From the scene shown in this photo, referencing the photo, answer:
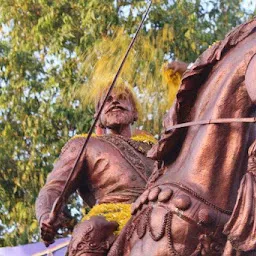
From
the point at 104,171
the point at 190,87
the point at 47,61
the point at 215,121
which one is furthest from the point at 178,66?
the point at 47,61

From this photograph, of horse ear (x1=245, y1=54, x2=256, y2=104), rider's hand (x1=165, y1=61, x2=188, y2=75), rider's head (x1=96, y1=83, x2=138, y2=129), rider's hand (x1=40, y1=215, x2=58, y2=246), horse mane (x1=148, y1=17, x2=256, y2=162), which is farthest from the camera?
rider's head (x1=96, y1=83, x2=138, y2=129)

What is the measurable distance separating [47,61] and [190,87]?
9525 mm

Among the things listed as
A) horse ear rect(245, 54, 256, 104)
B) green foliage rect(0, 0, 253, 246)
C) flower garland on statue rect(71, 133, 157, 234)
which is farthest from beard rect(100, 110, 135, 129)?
green foliage rect(0, 0, 253, 246)

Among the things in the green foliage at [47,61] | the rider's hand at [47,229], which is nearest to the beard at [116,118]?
the rider's hand at [47,229]

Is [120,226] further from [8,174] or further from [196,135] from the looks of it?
[8,174]

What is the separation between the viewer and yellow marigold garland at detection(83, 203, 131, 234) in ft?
22.9

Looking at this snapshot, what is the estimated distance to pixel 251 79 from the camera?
576cm

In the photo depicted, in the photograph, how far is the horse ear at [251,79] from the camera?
5.72m

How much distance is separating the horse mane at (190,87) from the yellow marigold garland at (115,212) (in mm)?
808

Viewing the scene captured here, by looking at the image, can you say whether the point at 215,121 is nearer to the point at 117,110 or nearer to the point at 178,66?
the point at 178,66

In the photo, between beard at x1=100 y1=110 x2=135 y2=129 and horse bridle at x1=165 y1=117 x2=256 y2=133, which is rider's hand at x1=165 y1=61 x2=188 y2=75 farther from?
beard at x1=100 y1=110 x2=135 y2=129

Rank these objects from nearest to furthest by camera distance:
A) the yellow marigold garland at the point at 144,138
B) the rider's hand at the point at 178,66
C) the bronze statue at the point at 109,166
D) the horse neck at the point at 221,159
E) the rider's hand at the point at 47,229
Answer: the horse neck at the point at 221,159 → the rider's hand at the point at 178,66 → the rider's hand at the point at 47,229 → the bronze statue at the point at 109,166 → the yellow marigold garland at the point at 144,138

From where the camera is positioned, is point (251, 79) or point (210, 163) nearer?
point (251, 79)

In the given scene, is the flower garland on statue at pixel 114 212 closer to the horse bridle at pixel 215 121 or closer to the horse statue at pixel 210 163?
the horse statue at pixel 210 163
